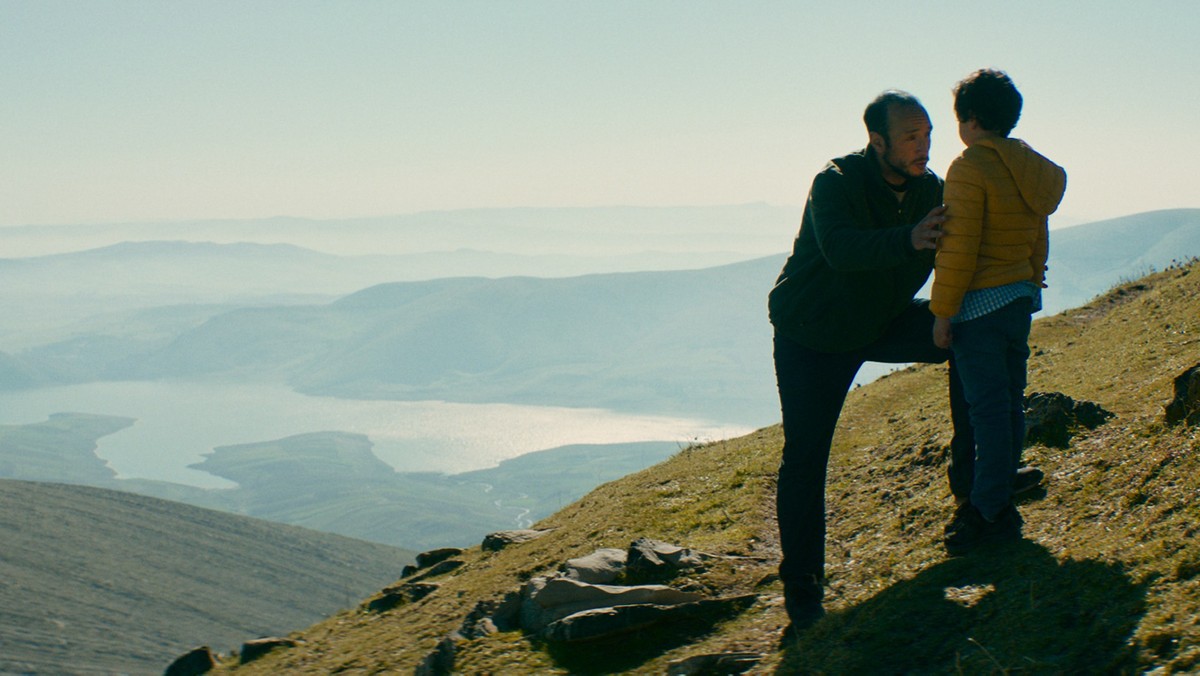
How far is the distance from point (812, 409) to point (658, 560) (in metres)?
2.63

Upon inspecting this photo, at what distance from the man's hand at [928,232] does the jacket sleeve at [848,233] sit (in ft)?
0.14

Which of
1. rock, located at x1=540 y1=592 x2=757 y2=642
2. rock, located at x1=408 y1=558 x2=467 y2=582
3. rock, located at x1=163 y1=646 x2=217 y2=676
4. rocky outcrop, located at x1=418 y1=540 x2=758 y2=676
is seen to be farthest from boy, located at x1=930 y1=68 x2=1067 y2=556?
rock, located at x1=163 y1=646 x2=217 y2=676

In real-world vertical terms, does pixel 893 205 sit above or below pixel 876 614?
above

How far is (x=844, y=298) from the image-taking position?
6828 millimetres

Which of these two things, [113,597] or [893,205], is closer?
[893,205]

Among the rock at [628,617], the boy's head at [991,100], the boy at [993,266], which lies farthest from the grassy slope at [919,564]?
the boy's head at [991,100]

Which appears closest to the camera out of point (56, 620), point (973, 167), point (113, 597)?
point (973, 167)

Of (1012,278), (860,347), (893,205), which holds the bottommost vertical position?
(860,347)

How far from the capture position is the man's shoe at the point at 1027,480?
7.93m

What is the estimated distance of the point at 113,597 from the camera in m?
172

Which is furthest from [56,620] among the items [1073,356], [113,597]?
[1073,356]

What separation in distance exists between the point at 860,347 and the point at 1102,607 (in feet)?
7.25

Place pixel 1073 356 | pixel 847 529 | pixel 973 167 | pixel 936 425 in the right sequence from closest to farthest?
pixel 973 167 → pixel 847 529 → pixel 936 425 → pixel 1073 356

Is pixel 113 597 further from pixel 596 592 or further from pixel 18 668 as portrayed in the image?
pixel 596 592
